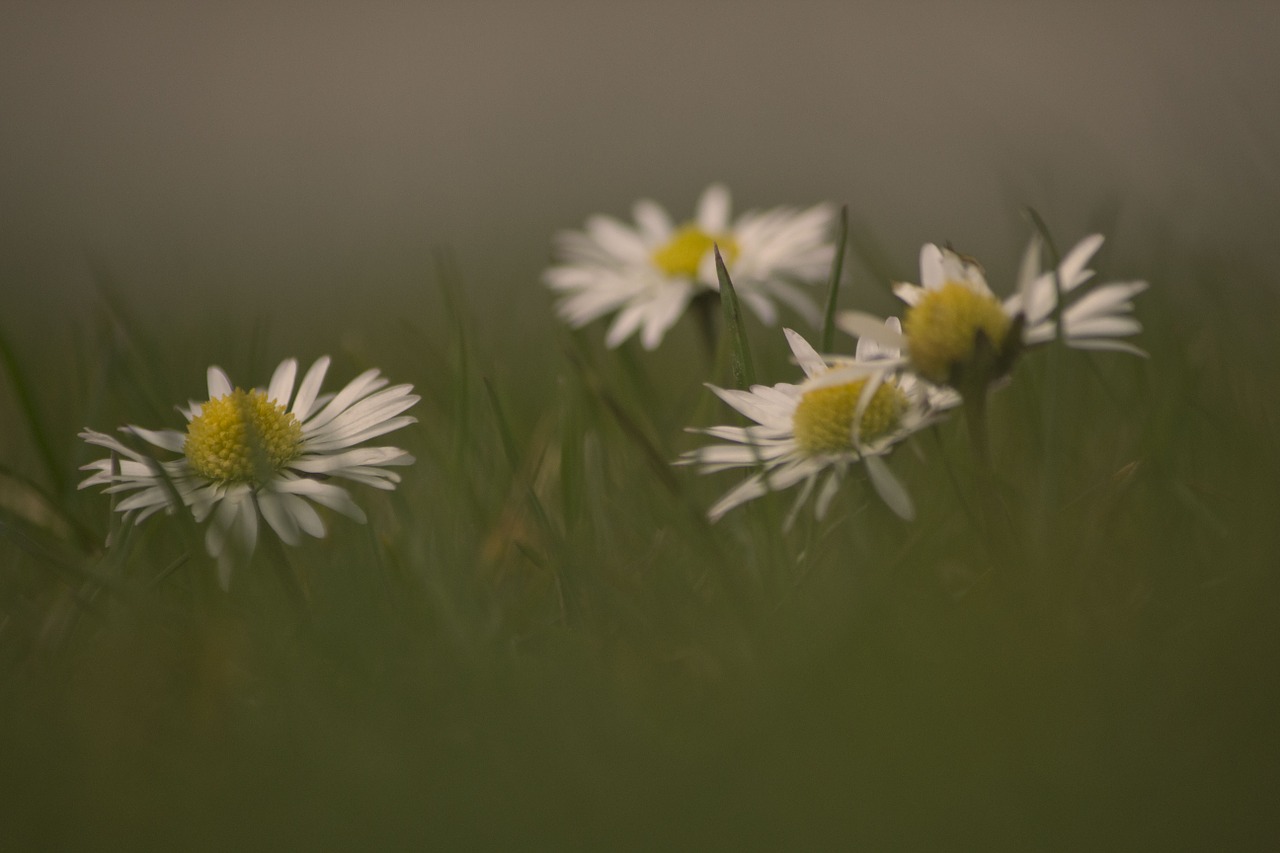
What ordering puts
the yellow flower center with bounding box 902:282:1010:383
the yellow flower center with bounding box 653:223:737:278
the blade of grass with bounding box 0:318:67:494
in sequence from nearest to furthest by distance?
the yellow flower center with bounding box 902:282:1010:383 < the blade of grass with bounding box 0:318:67:494 < the yellow flower center with bounding box 653:223:737:278

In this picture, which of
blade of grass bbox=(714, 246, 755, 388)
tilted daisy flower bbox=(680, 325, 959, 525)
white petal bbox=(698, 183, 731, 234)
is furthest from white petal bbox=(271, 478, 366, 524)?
white petal bbox=(698, 183, 731, 234)

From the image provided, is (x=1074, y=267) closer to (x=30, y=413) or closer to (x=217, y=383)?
(x=217, y=383)

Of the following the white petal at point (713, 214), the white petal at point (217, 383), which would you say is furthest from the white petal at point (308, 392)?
the white petal at point (713, 214)

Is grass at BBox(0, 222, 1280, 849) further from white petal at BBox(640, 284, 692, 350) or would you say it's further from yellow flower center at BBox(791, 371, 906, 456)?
white petal at BBox(640, 284, 692, 350)

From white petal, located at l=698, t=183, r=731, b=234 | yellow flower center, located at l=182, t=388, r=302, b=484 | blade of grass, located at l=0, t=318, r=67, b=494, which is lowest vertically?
yellow flower center, located at l=182, t=388, r=302, b=484

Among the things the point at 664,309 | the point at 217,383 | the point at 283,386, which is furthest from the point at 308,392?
the point at 664,309

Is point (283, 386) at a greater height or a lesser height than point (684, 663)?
greater

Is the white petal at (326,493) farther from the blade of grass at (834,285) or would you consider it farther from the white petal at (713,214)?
the white petal at (713,214)
